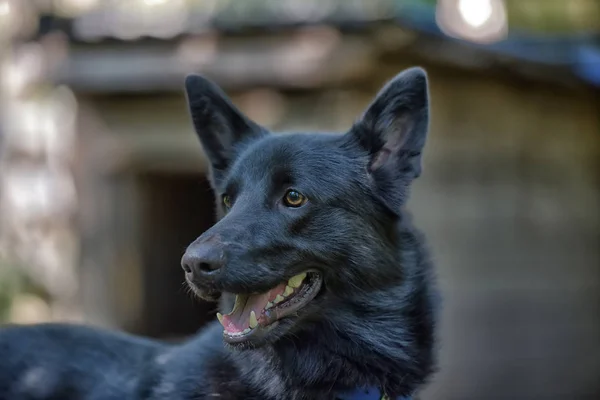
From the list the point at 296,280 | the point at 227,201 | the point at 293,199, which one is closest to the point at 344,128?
the point at 227,201

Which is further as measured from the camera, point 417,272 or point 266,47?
point 266,47

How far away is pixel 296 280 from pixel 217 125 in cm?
87

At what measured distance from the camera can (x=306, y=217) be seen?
9.20ft

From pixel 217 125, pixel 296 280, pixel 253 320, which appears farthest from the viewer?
pixel 217 125

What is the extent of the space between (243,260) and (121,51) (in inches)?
174

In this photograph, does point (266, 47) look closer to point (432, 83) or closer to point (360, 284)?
point (432, 83)

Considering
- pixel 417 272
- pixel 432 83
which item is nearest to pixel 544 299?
pixel 432 83

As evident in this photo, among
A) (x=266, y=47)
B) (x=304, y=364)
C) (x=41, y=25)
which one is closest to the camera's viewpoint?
(x=304, y=364)

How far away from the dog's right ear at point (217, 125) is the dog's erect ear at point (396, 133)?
0.49 meters

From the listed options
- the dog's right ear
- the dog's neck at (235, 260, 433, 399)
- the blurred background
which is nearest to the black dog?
the dog's neck at (235, 260, 433, 399)

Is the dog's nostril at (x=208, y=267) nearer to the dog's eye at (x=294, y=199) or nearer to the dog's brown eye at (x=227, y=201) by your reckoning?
the dog's eye at (x=294, y=199)

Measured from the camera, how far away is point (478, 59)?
20.8 feet

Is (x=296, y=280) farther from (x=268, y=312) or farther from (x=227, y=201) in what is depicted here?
(x=227, y=201)

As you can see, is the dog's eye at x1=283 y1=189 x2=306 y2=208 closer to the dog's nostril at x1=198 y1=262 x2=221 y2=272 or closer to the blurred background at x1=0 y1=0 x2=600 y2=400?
the dog's nostril at x1=198 y1=262 x2=221 y2=272
